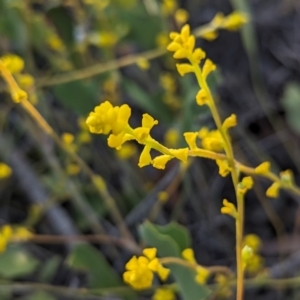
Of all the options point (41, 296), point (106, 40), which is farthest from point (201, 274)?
point (106, 40)

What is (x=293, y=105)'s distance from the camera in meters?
1.05

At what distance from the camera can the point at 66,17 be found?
100 cm

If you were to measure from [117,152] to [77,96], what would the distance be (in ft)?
0.43

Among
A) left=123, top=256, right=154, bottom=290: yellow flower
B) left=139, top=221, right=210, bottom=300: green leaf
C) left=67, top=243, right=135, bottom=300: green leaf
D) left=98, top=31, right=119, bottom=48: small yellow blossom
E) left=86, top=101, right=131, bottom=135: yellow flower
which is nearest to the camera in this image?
left=86, top=101, right=131, bottom=135: yellow flower

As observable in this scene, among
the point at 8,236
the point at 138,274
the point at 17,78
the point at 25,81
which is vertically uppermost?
the point at 17,78

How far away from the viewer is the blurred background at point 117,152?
90 cm

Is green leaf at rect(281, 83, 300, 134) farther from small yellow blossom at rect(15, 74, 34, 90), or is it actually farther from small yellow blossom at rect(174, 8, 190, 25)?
small yellow blossom at rect(15, 74, 34, 90)

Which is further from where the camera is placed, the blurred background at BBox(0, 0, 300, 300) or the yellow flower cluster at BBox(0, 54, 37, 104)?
the blurred background at BBox(0, 0, 300, 300)

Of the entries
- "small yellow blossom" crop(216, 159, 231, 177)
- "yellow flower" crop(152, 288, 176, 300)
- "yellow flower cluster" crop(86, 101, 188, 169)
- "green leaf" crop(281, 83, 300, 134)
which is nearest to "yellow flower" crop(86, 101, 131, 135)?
"yellow flower cluster" crop(86, 101, 188, 169)

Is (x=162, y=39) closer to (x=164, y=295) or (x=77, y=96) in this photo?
(x=77, y=96)

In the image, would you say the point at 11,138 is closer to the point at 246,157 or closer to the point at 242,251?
the point at 246,157

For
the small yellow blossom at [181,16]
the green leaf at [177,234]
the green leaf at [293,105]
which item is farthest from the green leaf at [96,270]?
the green leaf at [293,105]

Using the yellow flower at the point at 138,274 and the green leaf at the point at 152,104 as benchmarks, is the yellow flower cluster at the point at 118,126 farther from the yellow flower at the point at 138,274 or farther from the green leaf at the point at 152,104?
the green leaf at the point at 152,104

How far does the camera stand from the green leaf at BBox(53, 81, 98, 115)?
2.94 ft
